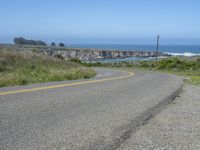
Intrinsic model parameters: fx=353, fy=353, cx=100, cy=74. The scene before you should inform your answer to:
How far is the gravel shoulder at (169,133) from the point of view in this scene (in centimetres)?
525

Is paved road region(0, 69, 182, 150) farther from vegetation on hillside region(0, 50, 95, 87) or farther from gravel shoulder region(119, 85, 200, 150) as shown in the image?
vegetation on hillside region(0, 50, 95, 87)

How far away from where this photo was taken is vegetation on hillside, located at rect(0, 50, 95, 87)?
572 inches

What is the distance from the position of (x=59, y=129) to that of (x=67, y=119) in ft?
2.62

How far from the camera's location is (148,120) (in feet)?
23.3

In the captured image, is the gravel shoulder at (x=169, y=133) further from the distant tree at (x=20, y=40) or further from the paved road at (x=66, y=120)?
the distant tree at (x=20, y=40)

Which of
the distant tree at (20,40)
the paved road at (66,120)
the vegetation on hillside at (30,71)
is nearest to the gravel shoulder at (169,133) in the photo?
the paved road at (66,120)

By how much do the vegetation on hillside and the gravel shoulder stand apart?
22.0ft

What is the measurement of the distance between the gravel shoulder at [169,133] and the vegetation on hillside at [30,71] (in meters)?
6.71

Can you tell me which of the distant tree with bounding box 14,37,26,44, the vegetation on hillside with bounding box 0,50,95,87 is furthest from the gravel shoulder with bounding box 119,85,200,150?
the distant tree with bounding box 14,37,26,44

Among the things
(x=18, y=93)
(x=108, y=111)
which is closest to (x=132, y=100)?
(x=108, y=111)

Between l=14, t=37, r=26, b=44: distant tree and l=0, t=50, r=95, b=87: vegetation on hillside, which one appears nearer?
l=0, t=50, r=95, b=87: vegetation on hillside

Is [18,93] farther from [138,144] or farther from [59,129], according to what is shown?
[138,144]

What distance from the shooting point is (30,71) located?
63.6ft

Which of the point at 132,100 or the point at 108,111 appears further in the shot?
the point at 132,100
